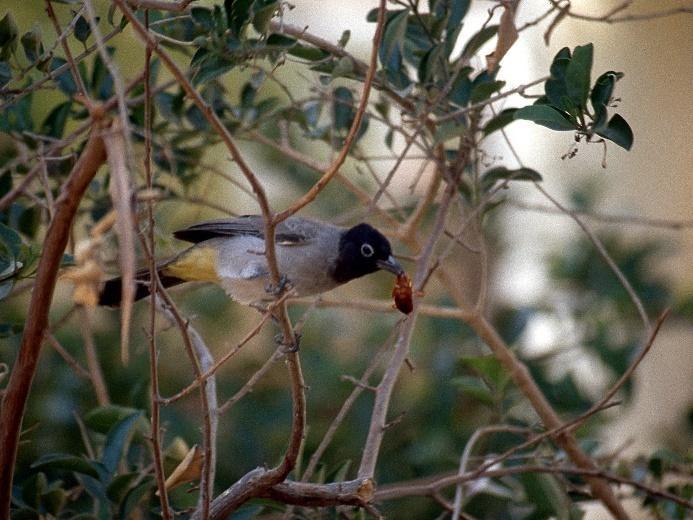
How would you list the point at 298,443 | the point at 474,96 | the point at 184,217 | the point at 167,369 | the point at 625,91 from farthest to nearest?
the point at 625,91 < the point at 184,217 < the point at 167,369 < the point at 474,96 < the point at 298,443

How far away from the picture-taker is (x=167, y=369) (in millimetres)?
3021

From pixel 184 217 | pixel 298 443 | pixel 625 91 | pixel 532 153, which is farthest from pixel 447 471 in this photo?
pixel 625 91

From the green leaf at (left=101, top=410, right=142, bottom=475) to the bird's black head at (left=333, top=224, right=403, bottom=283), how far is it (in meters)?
0.79

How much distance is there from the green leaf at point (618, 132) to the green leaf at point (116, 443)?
3.18 ft

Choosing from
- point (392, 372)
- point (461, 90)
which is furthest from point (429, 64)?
point (392, 372)

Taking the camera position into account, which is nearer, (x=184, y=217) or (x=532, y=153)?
(x=184, y=217)

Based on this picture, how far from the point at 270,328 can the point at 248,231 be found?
819 mm

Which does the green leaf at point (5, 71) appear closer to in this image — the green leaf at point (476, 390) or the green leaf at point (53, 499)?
the green leaf at point (53, 499)

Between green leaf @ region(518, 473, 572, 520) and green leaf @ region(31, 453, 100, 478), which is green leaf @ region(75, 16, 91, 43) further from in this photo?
green leaf @ region(518, 473, 572, 520)

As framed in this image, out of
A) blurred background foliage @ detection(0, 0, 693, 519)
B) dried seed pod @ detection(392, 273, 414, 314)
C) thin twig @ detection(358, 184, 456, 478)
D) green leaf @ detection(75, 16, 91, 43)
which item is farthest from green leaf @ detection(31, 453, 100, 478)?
green leaf @ detection(75, 16, 91, 43)

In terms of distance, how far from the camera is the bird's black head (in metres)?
2.39

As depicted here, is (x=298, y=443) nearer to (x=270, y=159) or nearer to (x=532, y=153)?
(x=270, y=159)

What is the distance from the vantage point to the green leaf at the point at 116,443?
5.82ft

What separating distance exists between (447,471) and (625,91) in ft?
9.85
